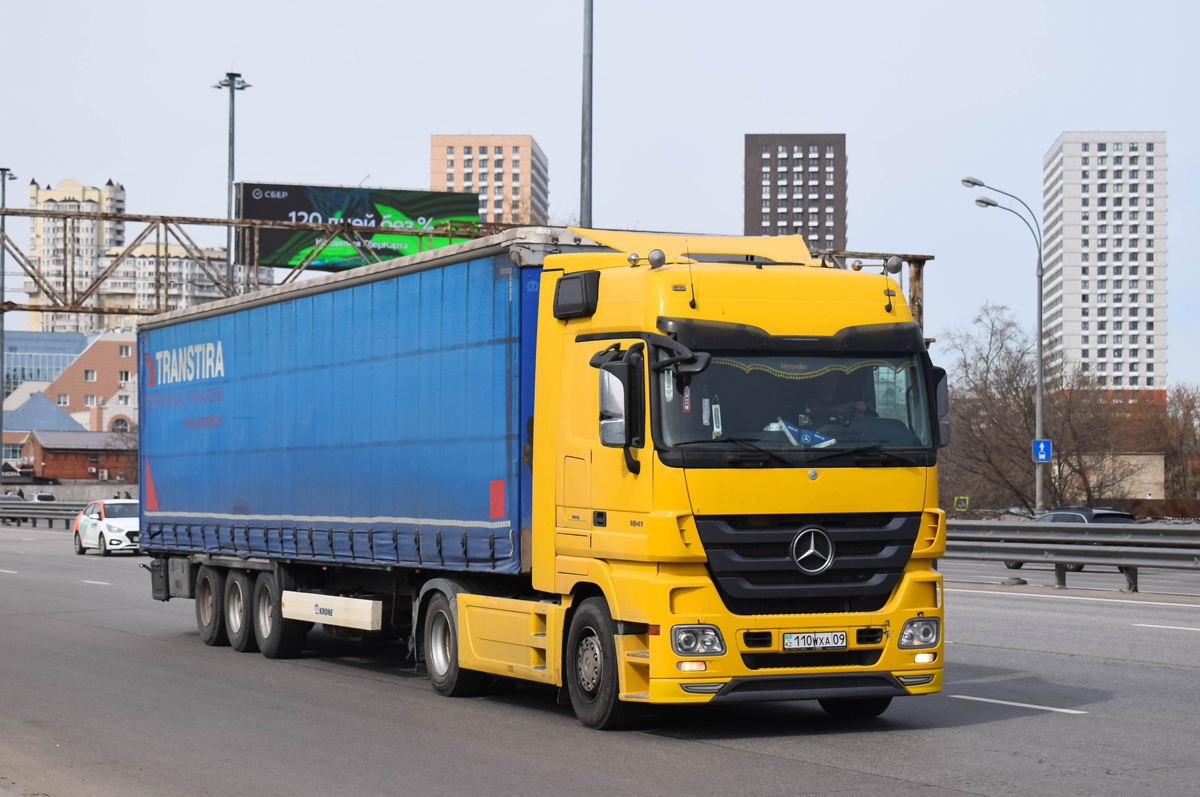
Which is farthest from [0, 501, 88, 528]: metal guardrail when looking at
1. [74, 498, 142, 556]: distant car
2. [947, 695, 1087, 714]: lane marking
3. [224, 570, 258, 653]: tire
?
[947, 695, 1087, 714]: lane marking

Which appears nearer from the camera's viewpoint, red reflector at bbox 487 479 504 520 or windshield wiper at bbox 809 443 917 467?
windshield wiper at bbox 809 443 917 467

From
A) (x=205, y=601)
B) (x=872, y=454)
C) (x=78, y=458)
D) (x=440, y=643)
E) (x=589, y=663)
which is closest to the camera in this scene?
(x=872, y=454)

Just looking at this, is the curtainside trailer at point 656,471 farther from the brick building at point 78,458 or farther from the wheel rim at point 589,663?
the brick building at point 78,458

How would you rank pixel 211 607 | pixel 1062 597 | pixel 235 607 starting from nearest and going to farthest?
pixel 235 607 → pixel 211 607 → pixel 1062 597

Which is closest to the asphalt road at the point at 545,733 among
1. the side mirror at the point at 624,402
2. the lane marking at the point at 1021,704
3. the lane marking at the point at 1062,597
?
the lane marking at the point at 1021,704

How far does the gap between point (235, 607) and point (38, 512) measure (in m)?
47.5

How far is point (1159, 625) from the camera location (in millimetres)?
16688

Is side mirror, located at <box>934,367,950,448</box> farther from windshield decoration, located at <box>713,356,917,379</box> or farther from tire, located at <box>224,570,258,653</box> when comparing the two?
tire, located at <box>224,570,258,653</box>

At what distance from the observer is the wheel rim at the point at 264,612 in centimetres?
1493

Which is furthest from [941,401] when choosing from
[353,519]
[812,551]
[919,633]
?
[353,519]

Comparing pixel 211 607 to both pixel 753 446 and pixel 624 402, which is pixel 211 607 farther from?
pixel 753 446

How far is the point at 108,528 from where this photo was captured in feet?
127

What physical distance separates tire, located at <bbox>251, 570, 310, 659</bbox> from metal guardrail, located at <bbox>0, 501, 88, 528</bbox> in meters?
44.0

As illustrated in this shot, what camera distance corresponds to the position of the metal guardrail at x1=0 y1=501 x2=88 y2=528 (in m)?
57.8
